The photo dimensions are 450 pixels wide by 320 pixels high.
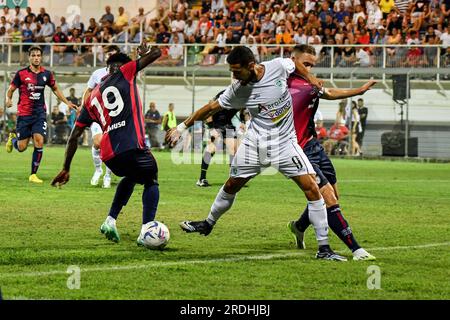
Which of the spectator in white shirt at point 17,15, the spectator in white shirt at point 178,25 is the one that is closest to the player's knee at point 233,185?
the spectator in white shirt at point 178,25

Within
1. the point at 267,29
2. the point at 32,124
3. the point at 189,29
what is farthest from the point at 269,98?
the point at 189,29

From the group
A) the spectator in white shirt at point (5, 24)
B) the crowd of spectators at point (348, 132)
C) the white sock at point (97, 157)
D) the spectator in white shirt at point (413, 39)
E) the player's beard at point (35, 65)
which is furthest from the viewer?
the spectator in white shirt at point (5, 24)

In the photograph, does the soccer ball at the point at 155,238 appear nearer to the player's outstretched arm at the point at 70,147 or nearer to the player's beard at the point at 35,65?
the player's outstretched arm at the point at 70,147

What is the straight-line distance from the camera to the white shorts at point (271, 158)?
10031 mm

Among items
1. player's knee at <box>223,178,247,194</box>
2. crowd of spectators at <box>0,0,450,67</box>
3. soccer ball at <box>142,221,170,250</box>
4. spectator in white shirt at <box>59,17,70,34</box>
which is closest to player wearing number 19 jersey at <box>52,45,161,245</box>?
soccer ball at <box>142,221,170,250</box>

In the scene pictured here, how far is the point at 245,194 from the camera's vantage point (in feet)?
61.1

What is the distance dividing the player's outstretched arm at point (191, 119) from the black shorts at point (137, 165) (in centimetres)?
87

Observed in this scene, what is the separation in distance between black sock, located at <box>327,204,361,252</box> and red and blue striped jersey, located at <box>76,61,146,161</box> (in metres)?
2.17

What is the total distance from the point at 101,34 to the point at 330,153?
12166mm

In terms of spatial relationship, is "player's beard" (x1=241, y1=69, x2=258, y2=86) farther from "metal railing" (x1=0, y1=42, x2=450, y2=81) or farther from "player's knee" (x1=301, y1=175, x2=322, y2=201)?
"metal railing" (x1=0, y1=42, x2=450, y2=81)

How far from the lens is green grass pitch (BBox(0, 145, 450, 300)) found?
7957mm

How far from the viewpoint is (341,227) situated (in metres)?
10.1
